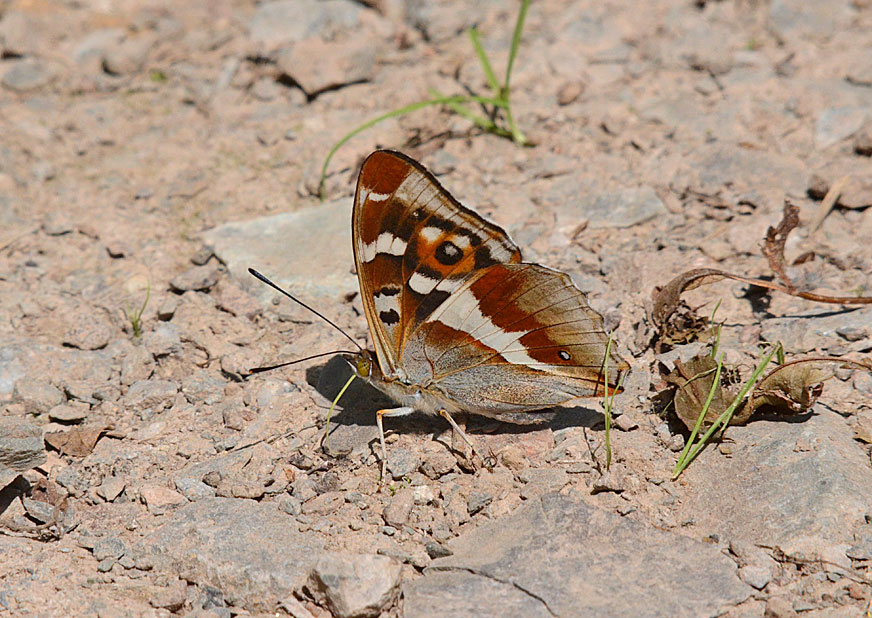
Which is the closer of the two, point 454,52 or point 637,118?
point 637,118

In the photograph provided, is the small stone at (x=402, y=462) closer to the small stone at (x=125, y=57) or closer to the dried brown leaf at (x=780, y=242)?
the dried brown leaf at (x=780, y=242)

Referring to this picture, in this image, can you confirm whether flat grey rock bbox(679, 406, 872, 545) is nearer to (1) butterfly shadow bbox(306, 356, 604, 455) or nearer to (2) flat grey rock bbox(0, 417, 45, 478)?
(1) butterfly shadow bbox(306, 356, 604, 455)

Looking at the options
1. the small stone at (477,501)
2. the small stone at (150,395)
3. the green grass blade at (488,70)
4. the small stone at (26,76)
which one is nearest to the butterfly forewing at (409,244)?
the small stone at (477,501)

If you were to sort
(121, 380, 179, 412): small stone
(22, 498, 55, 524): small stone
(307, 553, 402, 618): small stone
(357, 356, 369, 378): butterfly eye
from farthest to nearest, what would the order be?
(121, 380, 179, 412): small stone, (357, 356, 369, 378): butterfly eye, (22, 498, 55, 524): small stone, (307, 553, 402, 618): small stone

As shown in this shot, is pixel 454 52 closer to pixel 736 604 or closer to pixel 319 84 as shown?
pixel 319 84

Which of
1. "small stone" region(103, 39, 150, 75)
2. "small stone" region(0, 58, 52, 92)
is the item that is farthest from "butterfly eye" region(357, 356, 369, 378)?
"small stone" region(0, 58, 52, 92)

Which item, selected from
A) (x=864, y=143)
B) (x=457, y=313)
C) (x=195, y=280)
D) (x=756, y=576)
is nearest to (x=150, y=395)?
(x=195, y=280)

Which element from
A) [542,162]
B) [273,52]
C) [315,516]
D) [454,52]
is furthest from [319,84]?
[315,516]

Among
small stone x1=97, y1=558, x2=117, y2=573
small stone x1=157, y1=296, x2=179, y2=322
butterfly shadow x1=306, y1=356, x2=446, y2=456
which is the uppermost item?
small stone x1=157, y1=296, x2=179, y2=322
